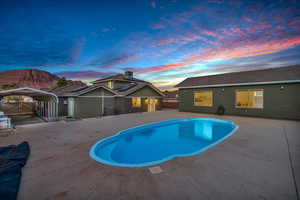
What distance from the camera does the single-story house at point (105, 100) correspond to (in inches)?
458

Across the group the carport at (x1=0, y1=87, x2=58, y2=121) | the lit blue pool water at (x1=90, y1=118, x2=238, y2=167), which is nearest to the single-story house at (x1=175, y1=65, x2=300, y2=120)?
the lit blue pool water at (x1=90, y1=118, x2=238, y2=167)

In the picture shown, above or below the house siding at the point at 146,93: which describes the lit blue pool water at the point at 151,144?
below

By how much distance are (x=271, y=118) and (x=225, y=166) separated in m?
11.0

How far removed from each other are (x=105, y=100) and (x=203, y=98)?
10944 millimetres

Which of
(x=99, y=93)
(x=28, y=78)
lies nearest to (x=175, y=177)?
(x=99, y=93)

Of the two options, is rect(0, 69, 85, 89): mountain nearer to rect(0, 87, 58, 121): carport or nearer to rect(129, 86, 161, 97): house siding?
rect(0, 87, 58, 121): carport

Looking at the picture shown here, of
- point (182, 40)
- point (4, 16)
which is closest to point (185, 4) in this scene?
point (182, 40)

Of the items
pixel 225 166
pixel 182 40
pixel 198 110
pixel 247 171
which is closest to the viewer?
pixel 247 171

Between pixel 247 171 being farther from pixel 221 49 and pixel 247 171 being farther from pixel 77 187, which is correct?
pixel 221 49

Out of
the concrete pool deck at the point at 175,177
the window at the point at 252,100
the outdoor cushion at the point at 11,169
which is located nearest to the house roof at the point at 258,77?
the window at the point at 252,100

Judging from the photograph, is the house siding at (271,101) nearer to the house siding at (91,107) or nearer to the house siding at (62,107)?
the house siding at (91,107)

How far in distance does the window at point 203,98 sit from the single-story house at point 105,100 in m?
5.08

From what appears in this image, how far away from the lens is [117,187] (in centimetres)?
244

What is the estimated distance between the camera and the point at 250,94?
41.1ft
